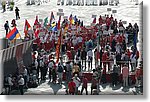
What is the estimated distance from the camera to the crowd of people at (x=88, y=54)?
27719 mm

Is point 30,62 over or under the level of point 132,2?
under

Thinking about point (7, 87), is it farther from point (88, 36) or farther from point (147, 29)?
point (147, 29)

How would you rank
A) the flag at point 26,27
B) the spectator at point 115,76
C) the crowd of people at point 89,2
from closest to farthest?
the spectator at point 115,76 < the crowd of people at point 89,2 < the flag at point 26,27

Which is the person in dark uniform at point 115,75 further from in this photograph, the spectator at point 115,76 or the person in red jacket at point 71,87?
the person in red jacket at point 71,87

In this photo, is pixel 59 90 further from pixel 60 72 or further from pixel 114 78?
pixel 114 78

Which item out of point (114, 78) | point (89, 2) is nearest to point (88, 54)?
point (114, 78)

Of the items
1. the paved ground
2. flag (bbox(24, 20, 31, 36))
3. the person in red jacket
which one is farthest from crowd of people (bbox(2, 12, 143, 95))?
flag (bbox(24, 20, 31, 36))

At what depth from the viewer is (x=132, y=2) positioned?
27.6 meters

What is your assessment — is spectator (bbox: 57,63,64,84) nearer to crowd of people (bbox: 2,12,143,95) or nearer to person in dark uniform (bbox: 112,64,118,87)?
crowd of people (bbox: 2,12,143,95)

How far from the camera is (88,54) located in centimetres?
2819

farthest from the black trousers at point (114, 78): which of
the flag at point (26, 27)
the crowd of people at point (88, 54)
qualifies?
the flag at point (26, 27)

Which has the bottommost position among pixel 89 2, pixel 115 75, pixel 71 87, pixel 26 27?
pixel 71 87

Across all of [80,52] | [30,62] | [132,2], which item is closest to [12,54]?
[30,62]

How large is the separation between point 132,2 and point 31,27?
12.7 feet
